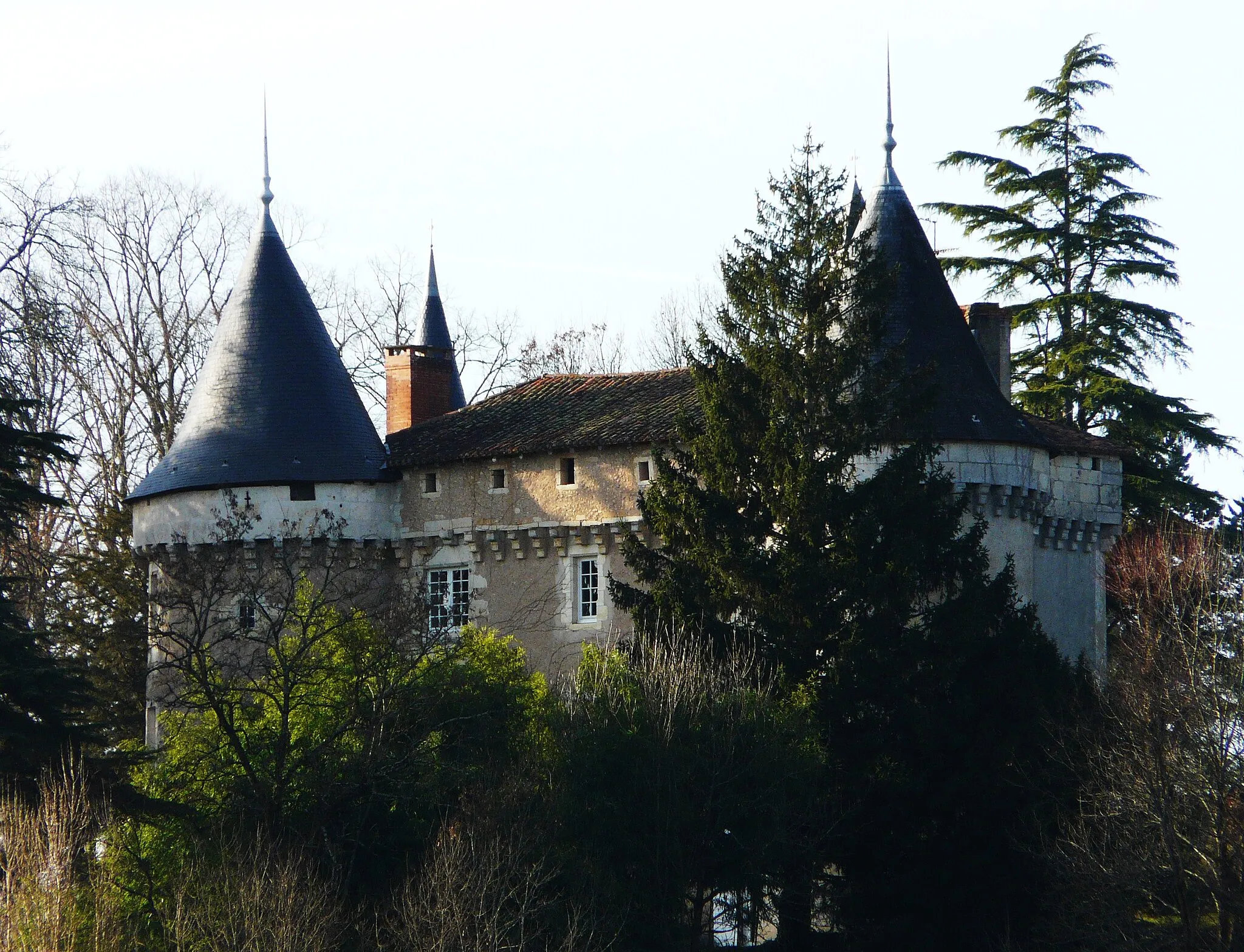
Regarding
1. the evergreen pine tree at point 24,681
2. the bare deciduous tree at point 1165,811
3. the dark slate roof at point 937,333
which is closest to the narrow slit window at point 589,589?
the dark slate roof at point 937,333

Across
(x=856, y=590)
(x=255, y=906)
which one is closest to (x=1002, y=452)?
(x=856, y=590)

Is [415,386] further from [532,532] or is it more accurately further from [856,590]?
[856,590]

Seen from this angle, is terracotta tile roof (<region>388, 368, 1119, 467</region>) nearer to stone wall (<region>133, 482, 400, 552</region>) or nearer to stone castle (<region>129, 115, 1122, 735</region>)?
stone castle (<region>129, 115, 1122, 735</region>)

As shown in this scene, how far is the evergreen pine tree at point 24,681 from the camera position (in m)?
19.0

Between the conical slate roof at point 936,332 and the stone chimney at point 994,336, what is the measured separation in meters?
1.29

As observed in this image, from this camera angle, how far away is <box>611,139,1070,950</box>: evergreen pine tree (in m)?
23.3

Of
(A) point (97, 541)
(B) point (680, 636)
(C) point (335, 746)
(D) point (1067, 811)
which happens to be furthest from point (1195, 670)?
(A) point (97, 541)

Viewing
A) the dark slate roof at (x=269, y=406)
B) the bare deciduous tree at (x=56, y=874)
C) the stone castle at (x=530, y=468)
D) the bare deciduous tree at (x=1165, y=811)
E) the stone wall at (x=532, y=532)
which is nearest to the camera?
the bare deciduous tree at (x=56, y=874)

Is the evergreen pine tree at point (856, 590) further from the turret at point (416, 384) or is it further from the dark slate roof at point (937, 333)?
the turret at point (416, 384)

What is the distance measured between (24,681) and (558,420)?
40.5 feet

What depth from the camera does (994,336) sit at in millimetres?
30000

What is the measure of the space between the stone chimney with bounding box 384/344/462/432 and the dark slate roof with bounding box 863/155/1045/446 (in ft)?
27.6

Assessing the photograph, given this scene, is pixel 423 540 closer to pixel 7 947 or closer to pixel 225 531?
pixel 225 531

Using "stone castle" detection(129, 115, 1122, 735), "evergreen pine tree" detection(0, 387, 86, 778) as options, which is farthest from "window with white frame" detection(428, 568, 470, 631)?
"evergreen pine tree" detection(0, 387, 86, 778)
